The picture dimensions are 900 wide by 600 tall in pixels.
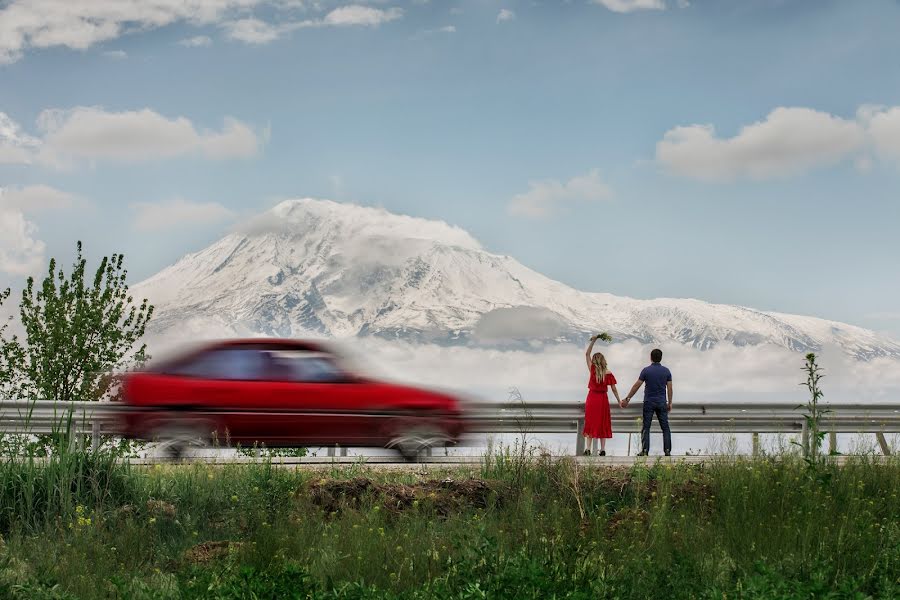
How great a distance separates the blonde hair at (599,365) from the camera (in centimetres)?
1591

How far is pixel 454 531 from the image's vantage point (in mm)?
9148

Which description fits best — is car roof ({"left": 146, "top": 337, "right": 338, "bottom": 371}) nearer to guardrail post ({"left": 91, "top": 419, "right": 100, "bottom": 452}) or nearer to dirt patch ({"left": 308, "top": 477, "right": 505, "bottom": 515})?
guardrail post ({"left": 91, "top": 419, "right": 100, "bottom": 452})

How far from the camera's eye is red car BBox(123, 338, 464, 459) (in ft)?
48.0

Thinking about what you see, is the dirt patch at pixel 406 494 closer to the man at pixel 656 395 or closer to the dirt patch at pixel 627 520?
the dirt patch at pixel 627 520

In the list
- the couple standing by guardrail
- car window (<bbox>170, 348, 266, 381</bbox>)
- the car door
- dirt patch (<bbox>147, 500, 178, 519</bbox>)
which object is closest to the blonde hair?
the couple standing by guardrail

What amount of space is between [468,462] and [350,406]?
5.91 feet

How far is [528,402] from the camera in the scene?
667 inches

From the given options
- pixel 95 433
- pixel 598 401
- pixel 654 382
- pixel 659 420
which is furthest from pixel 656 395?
pixel 95 433

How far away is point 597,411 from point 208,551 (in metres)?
8.25

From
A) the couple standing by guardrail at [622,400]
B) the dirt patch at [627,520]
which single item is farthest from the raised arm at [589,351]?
the dirt patch at [627,520]

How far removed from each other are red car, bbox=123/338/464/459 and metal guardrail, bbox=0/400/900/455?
21.1 inches

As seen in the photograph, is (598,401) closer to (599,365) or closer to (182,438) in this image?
(599,365)

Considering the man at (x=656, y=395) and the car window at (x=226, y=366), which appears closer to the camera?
the car window at (x=226, y=366)

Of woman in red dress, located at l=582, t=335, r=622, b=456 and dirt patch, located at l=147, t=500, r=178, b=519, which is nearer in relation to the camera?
dirt patch, located at l=147, t=500, r=178, b=519
